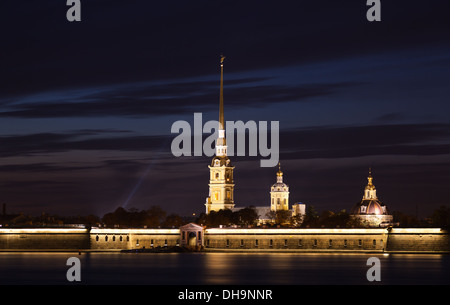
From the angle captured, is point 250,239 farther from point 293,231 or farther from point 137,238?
point 137,238

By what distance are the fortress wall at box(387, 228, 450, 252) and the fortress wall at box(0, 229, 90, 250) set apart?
4430 cm

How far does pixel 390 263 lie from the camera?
135375mm

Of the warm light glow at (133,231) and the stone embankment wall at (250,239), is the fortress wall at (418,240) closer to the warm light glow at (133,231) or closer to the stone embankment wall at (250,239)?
the stone embankment wall at (250,239)

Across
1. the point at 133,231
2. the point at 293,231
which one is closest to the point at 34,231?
the point at 133,231

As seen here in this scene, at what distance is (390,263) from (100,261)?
33.6 meters

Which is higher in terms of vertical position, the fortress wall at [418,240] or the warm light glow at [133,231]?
the warm light glow at [133,231]

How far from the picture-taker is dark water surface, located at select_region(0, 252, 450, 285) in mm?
109938

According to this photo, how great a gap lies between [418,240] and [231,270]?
47.3 meters

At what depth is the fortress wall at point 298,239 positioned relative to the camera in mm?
167750

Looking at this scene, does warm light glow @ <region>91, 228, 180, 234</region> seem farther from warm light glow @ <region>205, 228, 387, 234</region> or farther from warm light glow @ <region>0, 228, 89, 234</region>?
warm light glow @ <region>205, 228, 387, 234</region>

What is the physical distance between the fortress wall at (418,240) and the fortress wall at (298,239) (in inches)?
64.5

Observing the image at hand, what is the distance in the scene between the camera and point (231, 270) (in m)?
123

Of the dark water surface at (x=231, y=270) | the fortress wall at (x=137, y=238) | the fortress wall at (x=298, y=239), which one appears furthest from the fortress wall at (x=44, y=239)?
the fortress wall at (x=298, y=239)
